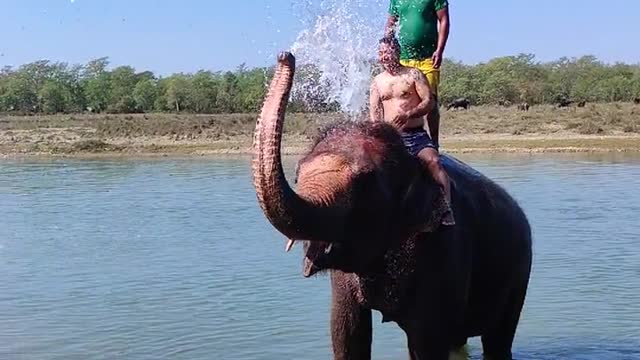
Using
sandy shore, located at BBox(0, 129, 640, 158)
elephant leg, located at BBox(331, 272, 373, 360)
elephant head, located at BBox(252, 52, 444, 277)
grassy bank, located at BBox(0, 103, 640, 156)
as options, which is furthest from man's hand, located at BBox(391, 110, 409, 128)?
grassy bank, located at BBox(0, 103, 640, 156)

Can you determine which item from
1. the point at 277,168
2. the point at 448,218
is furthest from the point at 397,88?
the point at 277,168

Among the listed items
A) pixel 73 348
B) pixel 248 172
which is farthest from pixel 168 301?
pixel 248 172

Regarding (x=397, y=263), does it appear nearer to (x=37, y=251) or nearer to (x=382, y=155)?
(x=382, y=155)

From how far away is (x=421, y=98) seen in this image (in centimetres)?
650

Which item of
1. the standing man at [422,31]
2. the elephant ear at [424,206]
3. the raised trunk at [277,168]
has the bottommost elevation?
the elephant ear at [424,206]

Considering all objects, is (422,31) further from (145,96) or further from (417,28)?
(145,96)

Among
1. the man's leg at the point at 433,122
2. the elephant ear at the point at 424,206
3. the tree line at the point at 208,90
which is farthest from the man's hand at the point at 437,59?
the tree line at the point at 208,90

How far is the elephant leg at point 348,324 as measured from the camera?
20.2ft

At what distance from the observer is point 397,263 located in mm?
5691

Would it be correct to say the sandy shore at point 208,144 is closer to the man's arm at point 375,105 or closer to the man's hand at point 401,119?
the man's arm at point 375,105

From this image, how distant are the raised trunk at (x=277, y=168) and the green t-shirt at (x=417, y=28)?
128 inches

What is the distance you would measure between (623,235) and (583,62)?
92168 mm

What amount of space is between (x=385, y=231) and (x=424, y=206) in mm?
360

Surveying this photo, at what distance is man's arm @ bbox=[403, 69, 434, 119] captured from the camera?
21.0ft
